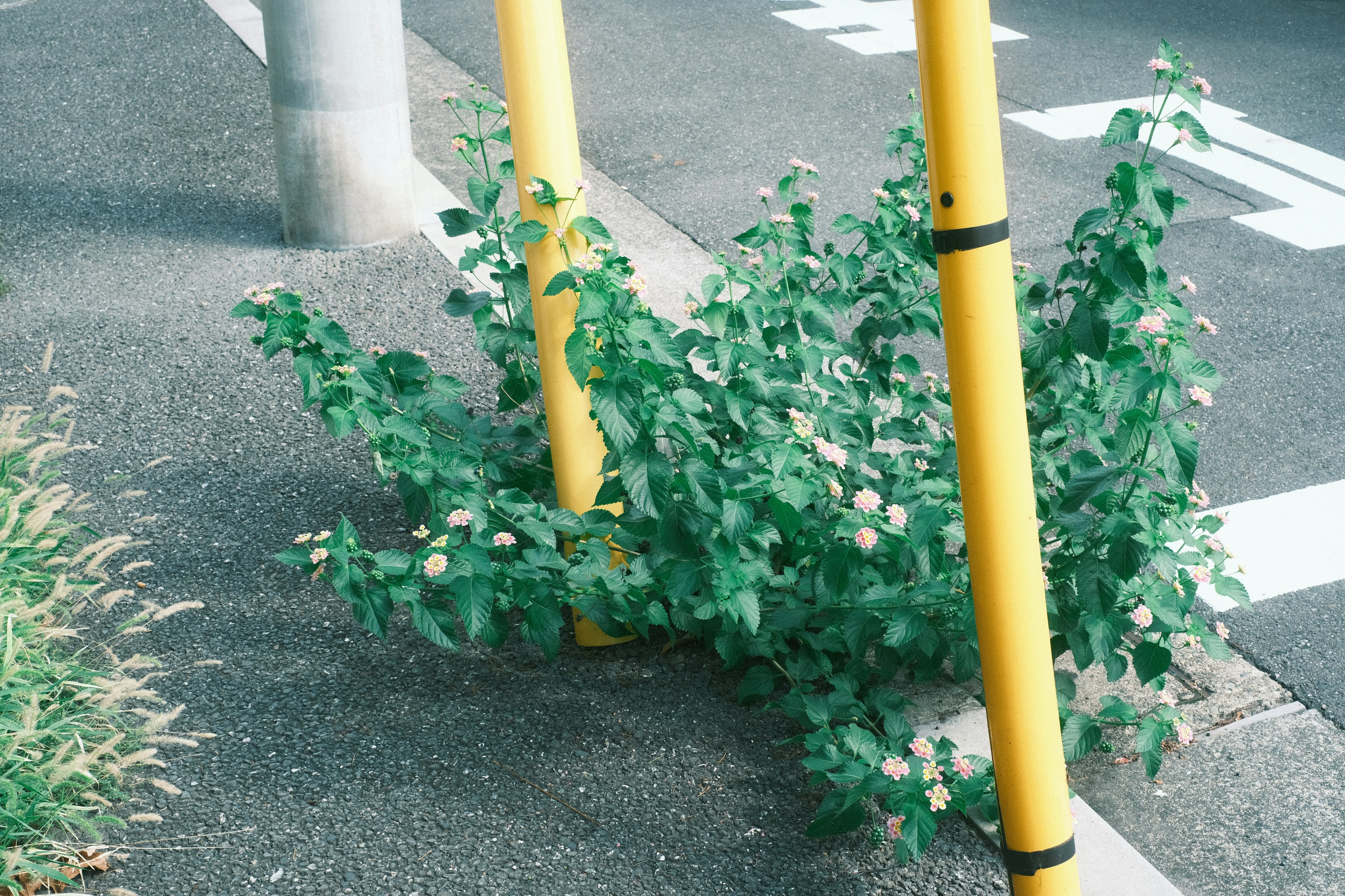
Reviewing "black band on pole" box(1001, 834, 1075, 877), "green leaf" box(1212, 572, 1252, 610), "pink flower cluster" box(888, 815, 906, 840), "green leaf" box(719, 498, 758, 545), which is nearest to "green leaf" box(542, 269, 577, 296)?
"green leaf" box(719, 498, 758, 545)

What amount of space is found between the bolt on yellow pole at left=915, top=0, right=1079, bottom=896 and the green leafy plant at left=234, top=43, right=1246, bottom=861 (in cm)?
23

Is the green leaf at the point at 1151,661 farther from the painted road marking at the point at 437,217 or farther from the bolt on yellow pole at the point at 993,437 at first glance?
the painted road marking at the point at 437,217

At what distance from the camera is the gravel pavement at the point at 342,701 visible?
222 cm

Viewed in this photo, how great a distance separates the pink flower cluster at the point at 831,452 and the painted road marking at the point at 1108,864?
0.58 m

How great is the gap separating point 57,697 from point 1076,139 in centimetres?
560

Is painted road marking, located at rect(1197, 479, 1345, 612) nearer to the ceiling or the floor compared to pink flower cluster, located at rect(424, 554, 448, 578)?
nearer to the floor

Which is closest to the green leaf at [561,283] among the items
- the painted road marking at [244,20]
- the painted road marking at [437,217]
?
the painted road marking at [437,217]

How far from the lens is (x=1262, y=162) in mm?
6035

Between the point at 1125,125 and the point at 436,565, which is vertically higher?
the point at 1125,125

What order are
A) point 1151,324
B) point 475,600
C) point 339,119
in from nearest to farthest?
point 1151,324 < point 475,600 < point 339,119

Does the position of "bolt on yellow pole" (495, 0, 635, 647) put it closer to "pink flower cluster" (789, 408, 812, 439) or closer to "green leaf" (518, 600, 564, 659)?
"green leaf" (518, 600, 564, 659)

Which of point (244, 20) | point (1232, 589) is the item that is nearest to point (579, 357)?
point (1232, 589)

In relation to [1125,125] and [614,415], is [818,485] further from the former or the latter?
[1125,125]

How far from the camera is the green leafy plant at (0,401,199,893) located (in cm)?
219
